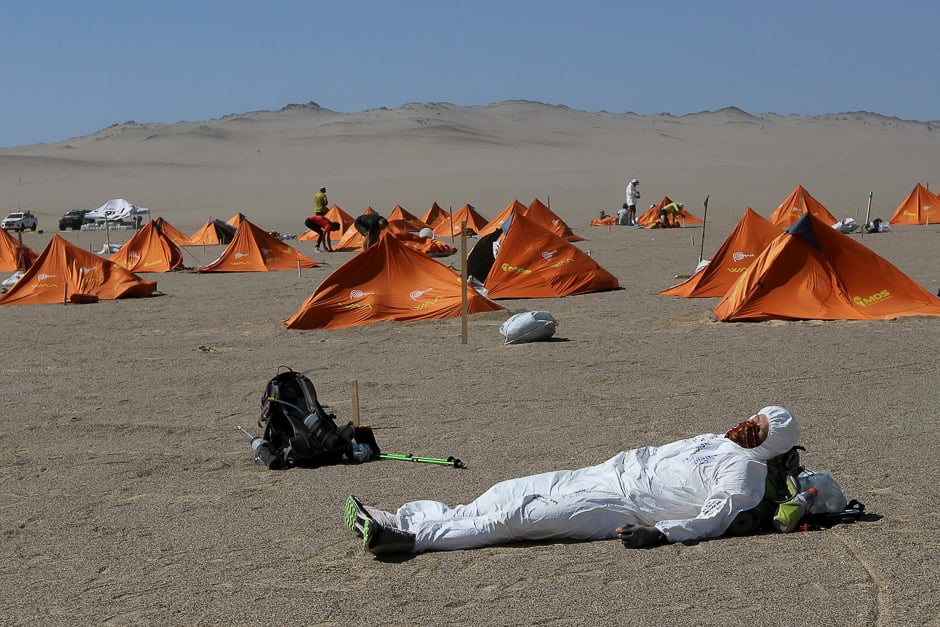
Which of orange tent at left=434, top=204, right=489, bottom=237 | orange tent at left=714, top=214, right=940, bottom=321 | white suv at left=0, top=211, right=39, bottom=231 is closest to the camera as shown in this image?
orange tent at left=714, top=214, right=940, bottom=321

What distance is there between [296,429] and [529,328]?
18.3 ft

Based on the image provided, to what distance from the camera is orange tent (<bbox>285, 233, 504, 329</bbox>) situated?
50.7 feet

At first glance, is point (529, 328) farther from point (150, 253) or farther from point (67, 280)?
point (150, 253)

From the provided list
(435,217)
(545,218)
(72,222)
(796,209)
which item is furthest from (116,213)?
(796,209)

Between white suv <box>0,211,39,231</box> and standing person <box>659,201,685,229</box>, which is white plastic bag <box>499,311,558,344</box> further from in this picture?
white suv <box>0,211,39,231</box>

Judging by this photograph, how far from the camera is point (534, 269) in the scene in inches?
725

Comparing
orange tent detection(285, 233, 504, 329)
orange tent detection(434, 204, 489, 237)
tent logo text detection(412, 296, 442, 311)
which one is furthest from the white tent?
tent logo text detection(412, 296, 442, 311)

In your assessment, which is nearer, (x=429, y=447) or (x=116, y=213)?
(x=429, y=447)

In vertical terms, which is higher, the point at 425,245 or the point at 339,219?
the point at 339,219

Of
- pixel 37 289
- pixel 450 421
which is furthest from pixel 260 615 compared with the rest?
pixel 37 289

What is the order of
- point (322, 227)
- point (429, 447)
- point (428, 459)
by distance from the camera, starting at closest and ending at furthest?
point (428, 459) < point (429, 447) < point (322, 227)

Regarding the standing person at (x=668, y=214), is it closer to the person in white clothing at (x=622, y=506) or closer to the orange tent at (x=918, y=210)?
the orange tent at (x=918, y=210)

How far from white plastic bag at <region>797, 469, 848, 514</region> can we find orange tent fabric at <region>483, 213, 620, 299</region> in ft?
39.4

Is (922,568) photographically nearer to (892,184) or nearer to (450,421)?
(450,421)
